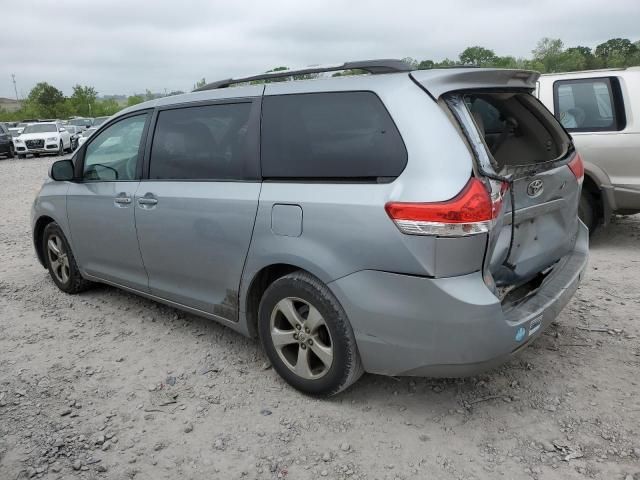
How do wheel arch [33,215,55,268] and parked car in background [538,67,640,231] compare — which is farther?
parked car in background [538,67,640,231]

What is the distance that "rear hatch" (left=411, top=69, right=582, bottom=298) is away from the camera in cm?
256

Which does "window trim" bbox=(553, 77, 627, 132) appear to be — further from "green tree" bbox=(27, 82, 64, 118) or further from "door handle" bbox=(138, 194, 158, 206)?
"green tree" bbox=(27, 82, 64, 118)

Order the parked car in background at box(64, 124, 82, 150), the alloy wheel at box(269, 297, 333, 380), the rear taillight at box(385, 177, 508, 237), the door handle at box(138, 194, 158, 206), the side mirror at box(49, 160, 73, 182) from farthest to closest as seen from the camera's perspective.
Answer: the parked car in background at box(64, 124, 82, 150) < the side mirror at box(49, 160, 73, 182) < the door handle at box(138, 194, 158, 206) < the alloy wheel at box(269, 297, 333, 380) < the rear taillight at box(385, 177, 508, 237)

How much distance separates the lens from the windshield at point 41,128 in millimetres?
25156

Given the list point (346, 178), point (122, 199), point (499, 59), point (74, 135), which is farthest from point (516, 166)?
point (499, 59)

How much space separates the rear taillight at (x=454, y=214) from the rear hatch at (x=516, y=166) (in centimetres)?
7

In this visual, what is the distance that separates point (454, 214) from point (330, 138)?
0.81 meters

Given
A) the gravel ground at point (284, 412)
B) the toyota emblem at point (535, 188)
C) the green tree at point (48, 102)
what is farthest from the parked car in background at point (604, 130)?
the green tree at point (48, 102)

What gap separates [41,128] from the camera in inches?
1000

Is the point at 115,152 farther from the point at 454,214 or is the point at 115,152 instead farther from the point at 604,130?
the point at 604,130

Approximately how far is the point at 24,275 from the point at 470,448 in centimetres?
487

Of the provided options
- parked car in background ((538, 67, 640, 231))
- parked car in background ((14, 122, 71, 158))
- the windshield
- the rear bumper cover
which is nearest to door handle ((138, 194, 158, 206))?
the rear bumper cover

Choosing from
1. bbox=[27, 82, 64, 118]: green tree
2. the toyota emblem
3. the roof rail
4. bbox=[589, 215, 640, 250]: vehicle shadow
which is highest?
bbox=[27, 82, 64, 118]: green tree

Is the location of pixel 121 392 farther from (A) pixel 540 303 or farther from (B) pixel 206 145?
(A) pixel 540 303
